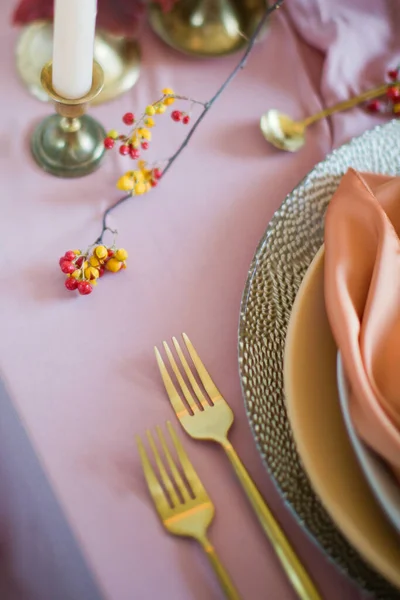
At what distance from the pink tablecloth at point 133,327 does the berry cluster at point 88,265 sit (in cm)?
1

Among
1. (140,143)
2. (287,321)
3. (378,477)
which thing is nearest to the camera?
(378,477)

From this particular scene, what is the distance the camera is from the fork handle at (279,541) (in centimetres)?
38

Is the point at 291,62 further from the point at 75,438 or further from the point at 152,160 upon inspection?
the point at 75,438

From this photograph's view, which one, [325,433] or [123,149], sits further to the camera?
[123,149]

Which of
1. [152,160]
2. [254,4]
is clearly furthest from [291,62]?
[152,160]

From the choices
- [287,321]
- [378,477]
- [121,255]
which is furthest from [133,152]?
[378,477]

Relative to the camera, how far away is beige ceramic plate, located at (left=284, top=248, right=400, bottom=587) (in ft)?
1.16

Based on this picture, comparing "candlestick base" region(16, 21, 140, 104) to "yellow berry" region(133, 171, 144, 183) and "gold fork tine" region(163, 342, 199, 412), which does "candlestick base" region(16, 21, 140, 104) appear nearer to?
"yellow berry" region(133, 171, 144, 183)

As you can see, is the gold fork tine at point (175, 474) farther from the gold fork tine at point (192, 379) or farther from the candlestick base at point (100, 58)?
the candlestick base at point (100, 58)

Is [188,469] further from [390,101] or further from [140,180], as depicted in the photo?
[390,101]

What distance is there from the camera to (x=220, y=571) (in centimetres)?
38

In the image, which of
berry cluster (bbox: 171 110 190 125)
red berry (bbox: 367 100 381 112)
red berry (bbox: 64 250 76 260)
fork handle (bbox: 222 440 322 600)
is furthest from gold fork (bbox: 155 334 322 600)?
red berry (bbox: 367 100 381 112)

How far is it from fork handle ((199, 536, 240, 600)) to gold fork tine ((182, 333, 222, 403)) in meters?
0.10

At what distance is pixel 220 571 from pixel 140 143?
38 cm
